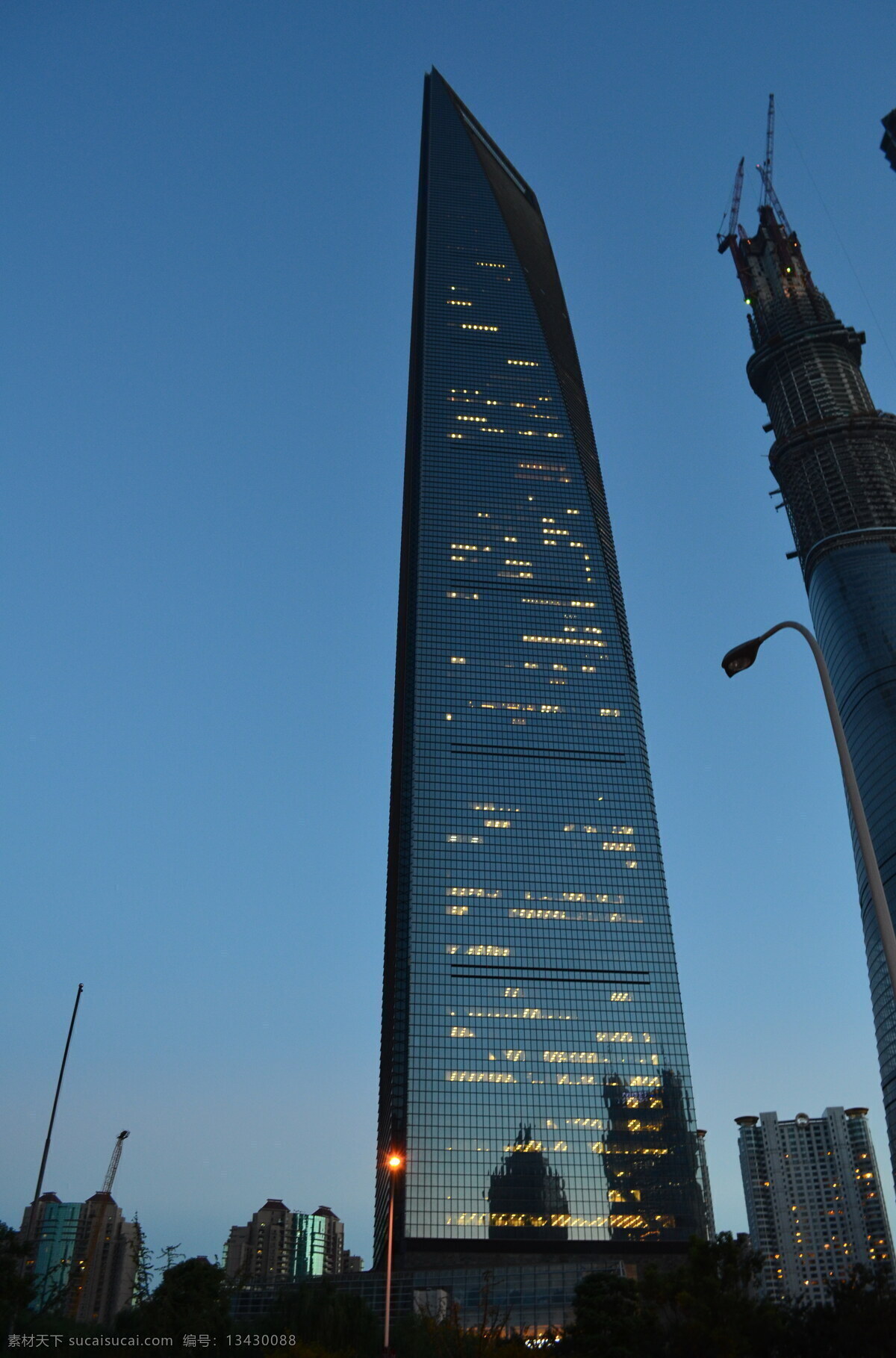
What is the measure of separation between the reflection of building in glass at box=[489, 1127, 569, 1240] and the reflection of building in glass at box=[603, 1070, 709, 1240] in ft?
28.8

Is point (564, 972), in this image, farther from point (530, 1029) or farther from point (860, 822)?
point (860, 822)

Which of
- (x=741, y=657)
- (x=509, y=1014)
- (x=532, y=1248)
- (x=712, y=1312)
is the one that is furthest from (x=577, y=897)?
(x=741, y=657)

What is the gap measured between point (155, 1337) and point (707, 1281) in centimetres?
3100

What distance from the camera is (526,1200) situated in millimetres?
162875

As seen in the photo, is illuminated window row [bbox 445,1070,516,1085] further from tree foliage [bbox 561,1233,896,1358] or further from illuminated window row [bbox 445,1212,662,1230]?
tree foliage [bbox 561,1233,896,1358]

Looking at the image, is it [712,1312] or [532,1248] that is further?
[532,1248]

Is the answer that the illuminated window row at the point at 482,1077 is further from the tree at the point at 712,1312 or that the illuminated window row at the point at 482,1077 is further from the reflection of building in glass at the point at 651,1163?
the tree at the point at 712,1312

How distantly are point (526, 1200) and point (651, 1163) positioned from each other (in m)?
22.4

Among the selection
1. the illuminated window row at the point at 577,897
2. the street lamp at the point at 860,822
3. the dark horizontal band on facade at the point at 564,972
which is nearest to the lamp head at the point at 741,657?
the street lamp at the point at 860,822

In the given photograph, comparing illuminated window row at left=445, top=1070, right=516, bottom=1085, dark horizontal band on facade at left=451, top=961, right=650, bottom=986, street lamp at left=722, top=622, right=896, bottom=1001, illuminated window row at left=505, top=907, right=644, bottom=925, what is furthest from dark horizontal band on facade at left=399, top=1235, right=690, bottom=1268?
street lamp at left=722, top=622, right=896, bottom=1001

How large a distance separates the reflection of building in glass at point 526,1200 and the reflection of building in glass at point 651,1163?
8786mm

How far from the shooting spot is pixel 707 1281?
50812 millimetres

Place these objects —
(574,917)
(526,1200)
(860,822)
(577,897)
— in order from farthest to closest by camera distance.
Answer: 1. (577,897)
2. (574,917)
3. (526,1200)
4. (860,822)

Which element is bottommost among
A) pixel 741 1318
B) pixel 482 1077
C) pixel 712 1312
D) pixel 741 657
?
pixel 741 1318
